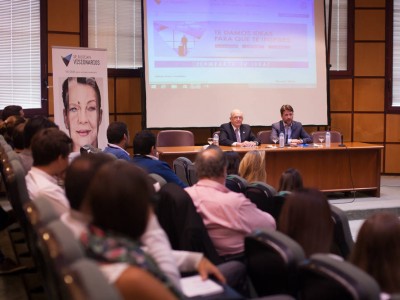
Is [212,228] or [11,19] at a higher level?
[11,19]

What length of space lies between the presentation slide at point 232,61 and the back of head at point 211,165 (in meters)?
4.93

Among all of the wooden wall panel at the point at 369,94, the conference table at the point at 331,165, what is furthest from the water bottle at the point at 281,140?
the wooden wall panel at the point at 369,94

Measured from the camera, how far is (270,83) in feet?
27.5

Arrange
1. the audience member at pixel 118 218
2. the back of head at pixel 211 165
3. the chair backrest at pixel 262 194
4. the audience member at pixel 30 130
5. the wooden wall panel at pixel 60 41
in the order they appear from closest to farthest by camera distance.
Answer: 1. the audience member at pixel 118 218
2. the back of head at pixel 211 165
3. the chair backrest at pixel 262 194
4. the audience member at pixel 30 130
5. the wooden wall panel at pixel 60 41

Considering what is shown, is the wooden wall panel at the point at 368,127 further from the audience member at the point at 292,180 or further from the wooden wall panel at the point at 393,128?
the audience member at the point at 292,180

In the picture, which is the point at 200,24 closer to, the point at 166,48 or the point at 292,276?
the point at 166,48

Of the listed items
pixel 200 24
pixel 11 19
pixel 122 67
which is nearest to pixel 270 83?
pixel 200 24

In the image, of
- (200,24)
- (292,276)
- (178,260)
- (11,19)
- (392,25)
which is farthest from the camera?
(392,25)

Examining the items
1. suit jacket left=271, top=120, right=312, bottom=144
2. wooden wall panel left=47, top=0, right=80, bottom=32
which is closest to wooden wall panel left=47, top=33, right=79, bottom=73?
wooden wall panel left=47, top=0, right=80, bottom=32

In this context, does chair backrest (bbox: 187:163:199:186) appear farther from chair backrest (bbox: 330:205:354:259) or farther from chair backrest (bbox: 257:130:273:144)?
chair backrest (bbox: 257:130:273:144)

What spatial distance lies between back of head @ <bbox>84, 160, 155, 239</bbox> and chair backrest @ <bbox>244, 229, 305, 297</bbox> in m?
0.62

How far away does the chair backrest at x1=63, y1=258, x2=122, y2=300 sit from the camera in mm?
1010

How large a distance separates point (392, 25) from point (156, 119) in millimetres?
4345

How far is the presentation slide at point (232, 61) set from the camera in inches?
308
